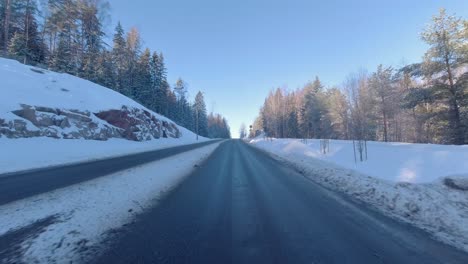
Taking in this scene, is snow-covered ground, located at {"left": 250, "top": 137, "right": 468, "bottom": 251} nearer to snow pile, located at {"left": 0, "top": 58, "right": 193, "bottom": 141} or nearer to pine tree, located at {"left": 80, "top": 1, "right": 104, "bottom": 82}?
snow pile, located at {"left": 0, "top": 58, "right": 193, "bottom": 141}

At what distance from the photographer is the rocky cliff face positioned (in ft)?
47.6

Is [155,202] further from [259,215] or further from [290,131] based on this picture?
[290,131]

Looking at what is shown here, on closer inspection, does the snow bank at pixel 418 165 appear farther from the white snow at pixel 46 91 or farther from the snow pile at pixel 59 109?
the white snow at pixel 46 91

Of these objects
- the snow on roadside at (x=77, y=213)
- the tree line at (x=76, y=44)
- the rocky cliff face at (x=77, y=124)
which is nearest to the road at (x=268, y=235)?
the snow on roadside at (x=77, y=213)

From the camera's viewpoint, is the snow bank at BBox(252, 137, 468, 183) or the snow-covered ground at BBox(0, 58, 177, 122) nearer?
the snow bank at BBox(252, 137, 468, 183)

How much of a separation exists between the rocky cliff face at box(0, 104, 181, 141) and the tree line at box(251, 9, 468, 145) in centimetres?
2253

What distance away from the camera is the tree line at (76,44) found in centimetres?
3183

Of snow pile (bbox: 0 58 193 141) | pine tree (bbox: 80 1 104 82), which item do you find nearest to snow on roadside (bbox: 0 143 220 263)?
snow pile (bbox: 0 58 193 141)

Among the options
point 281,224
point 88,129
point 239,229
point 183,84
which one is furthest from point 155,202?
point 183,84

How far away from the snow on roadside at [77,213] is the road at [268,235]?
1.46 feet

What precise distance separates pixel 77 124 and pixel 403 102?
100 ft

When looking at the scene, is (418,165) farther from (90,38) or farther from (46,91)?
(90,38)

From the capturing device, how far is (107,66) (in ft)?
125

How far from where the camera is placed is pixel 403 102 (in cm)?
1959
